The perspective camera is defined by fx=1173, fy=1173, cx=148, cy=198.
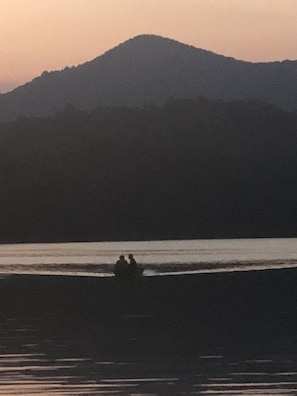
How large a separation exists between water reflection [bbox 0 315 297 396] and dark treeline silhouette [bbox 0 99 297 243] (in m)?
93.7

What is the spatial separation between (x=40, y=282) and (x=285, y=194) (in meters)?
85.3

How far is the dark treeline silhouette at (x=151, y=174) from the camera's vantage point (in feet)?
429

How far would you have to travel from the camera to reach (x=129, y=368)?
23.9 meters

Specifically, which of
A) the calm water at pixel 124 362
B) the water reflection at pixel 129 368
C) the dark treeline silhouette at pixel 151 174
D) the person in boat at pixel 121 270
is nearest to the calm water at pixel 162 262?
the person in boat at pixel 121 270

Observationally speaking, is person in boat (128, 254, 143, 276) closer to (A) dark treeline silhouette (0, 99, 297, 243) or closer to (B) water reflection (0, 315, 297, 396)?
(B) water reflection (0, 315, 297, 396)

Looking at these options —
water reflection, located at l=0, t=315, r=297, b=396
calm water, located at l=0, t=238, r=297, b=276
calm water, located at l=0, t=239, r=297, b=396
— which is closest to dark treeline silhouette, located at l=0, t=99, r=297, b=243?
calm water, located at l=0, t=238, r=297, b=276

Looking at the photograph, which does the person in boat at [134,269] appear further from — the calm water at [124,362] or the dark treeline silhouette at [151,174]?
the dark treeline silhouette at [151,174]

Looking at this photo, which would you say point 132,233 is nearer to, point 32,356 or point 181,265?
point 181,265

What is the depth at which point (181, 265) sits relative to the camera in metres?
67.6

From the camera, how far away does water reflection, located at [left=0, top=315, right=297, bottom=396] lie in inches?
828

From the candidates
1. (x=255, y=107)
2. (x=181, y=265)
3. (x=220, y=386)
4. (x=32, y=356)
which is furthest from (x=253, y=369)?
(x=255, y=107)

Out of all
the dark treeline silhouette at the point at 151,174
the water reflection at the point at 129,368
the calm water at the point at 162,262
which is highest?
the dark treeline silhouette at the point at 151,174

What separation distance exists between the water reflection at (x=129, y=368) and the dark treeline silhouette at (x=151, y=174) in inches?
3689

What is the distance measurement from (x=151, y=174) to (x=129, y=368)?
402 feet
